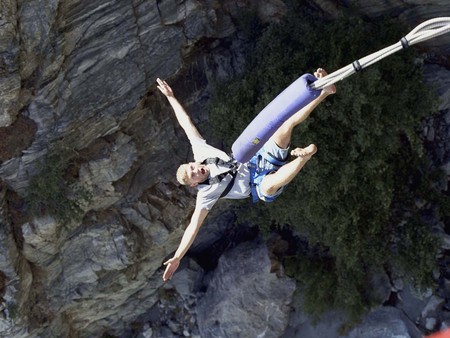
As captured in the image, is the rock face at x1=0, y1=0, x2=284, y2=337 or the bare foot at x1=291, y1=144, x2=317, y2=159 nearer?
the bare foot at x1=291, y1=144, x2=317, y2=159

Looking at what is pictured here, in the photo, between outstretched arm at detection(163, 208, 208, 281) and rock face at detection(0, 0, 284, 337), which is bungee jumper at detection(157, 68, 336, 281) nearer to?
outstretched arm at detection(163, 208, 208, 281)

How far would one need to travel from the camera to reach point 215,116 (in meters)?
9.77

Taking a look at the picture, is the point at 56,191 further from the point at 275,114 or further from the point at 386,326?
the point at 386,326

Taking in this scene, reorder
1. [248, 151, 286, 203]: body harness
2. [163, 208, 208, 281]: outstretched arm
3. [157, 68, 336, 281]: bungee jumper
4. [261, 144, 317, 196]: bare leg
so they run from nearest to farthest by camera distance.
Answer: [261, 144, 317, 196]: bare leg → [157, 68, 336, 281]: bungee jumper → [163, 208, 208, 281]: outstretched arm → [248, 151, 286, 203]: body harness

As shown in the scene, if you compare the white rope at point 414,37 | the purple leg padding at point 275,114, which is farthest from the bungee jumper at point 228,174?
the white rope at point 414,37

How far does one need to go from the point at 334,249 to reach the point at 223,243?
3.16 meters

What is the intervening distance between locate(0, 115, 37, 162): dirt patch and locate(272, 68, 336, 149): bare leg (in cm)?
464

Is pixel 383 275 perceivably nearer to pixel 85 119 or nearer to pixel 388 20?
pixel 388 20

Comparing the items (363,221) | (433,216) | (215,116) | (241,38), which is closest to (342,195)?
(363,221)

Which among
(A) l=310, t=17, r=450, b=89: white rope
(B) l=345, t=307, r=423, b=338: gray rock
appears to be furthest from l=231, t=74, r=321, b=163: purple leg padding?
(B) l=345, t=307, r=423, b=338: gray rock

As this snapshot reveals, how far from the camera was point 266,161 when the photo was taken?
6570 millimetres

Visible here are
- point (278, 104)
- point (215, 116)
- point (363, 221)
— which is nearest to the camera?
point (278, 104)

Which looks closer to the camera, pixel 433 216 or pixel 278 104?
pixel 278 104

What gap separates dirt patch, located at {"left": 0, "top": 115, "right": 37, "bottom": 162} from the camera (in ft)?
29.7
